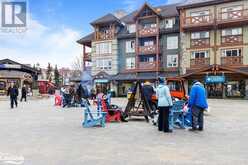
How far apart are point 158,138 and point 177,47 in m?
29.5

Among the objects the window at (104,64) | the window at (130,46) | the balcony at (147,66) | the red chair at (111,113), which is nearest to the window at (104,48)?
the window at (104,64)

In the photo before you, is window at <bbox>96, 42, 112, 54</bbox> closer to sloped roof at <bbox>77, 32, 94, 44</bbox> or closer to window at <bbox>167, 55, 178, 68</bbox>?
sloped roof at <bbox>77, 32, 94, 44</bbox>

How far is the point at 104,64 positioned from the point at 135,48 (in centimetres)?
587

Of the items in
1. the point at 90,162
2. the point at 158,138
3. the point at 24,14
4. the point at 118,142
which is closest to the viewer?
the point at 90,162

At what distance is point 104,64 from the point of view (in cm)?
4116

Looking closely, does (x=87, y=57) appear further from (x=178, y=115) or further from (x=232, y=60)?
(x=178, y=115)

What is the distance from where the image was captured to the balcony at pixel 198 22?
105 ft

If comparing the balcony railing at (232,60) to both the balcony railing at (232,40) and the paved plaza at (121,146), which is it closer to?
the balcony railing at (232,40)

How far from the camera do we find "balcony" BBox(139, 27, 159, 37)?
36.7 meters

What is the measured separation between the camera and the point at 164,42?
3669 centimetres

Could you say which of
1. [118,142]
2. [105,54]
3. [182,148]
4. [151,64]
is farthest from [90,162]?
[105,54]

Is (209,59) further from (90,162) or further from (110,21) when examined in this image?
(90,162)

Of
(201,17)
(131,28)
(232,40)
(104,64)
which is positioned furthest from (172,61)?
(104,64)

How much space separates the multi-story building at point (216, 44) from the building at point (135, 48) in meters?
2.34
